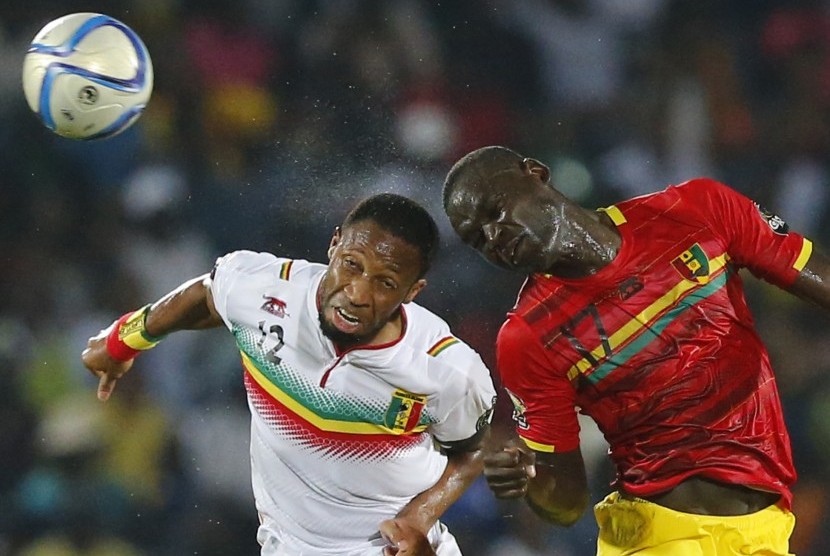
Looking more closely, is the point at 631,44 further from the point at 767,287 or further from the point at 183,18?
the point at 183,18

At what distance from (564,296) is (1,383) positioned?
3.14m

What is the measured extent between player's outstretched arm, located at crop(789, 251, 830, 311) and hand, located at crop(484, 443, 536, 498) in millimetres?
792

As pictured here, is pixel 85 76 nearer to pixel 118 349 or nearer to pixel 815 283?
pixel 118 349

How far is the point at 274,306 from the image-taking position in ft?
10.2

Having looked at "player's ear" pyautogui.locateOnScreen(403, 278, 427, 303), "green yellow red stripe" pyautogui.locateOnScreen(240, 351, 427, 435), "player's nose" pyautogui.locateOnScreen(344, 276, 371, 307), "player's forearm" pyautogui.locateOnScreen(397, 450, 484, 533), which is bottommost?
"player's forearm" pyautogui.locateOnScreen(397, 450, 484, 533)

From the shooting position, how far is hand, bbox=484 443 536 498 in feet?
7.98

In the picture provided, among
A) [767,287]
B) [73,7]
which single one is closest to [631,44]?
[767,287]

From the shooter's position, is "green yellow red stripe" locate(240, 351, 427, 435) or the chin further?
"green yellow red stripe" locate(240, 351, 427, 435)

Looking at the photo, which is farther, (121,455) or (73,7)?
(73,7)

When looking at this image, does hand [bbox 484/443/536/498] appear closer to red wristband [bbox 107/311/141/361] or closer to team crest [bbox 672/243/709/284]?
team crest [bbox 672/243/709/284]

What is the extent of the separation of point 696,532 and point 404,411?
0.85 metres

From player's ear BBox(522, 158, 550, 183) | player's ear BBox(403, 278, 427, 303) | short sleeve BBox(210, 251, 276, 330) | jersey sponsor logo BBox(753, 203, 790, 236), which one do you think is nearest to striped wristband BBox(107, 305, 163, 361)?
short sleeve BBox(210, 251, 276, 330)

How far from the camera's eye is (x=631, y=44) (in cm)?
529

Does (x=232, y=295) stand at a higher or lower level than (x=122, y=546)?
higher
